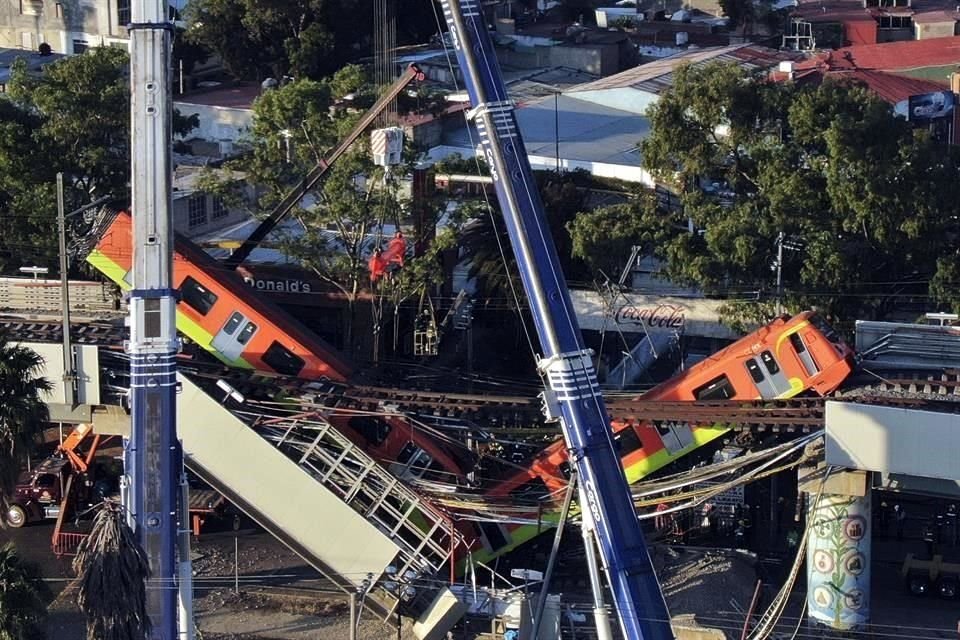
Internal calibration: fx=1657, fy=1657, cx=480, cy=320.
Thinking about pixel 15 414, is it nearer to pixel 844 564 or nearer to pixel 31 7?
pixel 844 564

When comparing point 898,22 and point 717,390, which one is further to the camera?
point 898,22

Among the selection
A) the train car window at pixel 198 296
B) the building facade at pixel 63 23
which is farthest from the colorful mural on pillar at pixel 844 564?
the building facade at pixel 63 23

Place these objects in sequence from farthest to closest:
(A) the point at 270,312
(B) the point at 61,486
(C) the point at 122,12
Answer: (C) the point at 122,12 → (B) the point at 61,486 → (A) the point at 270,312

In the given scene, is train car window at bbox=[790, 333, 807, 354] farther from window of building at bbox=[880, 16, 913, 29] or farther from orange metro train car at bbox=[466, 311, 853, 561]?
window of building at bbox=[880, 16, 913, 29]

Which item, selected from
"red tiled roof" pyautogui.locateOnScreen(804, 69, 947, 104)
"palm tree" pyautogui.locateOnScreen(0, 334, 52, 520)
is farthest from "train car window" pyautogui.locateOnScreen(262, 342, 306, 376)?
"red tiled roof" pyautogui.locateOnScreen(804, 69, 947, 104)

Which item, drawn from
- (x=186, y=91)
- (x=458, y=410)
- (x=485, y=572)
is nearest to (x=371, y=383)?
(x=458, y=410)

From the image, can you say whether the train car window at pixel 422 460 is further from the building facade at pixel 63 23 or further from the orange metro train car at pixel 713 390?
the building facade at pixel 63 23

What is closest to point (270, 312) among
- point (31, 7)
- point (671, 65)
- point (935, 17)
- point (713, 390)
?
point (713, 390)
